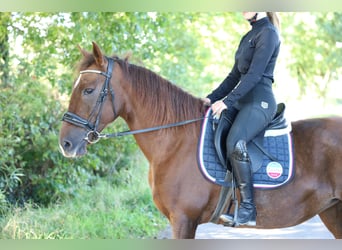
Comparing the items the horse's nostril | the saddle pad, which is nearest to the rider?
the saddle pad

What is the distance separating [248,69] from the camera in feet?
14.2

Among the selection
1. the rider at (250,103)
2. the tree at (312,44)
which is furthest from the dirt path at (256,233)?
the tree at (312,44)

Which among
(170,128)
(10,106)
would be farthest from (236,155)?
(10,106)

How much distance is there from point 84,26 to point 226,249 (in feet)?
14.9

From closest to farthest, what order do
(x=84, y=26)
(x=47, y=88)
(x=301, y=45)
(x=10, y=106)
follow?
1. (x=10, y=106)
2. (x=84, y=26)
3. (x=47, y=88)
4. (x=301, y=45)

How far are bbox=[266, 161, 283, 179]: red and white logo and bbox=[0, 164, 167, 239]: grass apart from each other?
3146mm

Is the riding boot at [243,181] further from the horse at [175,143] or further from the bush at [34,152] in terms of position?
the bush at [34,152]

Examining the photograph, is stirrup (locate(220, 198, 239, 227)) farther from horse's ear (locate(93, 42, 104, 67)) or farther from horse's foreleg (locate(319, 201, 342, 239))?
horse's ear (locate(93, 42, 104, 67))

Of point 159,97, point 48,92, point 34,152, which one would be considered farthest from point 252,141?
point 48,92

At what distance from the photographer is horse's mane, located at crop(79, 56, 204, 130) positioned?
439 centimetres

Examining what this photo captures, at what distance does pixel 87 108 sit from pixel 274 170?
1732 millimetres

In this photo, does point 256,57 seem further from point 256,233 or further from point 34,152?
point 34,152

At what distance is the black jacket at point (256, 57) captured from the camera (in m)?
4.15

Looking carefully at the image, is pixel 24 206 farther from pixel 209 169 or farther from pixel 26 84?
pixel 209 169
